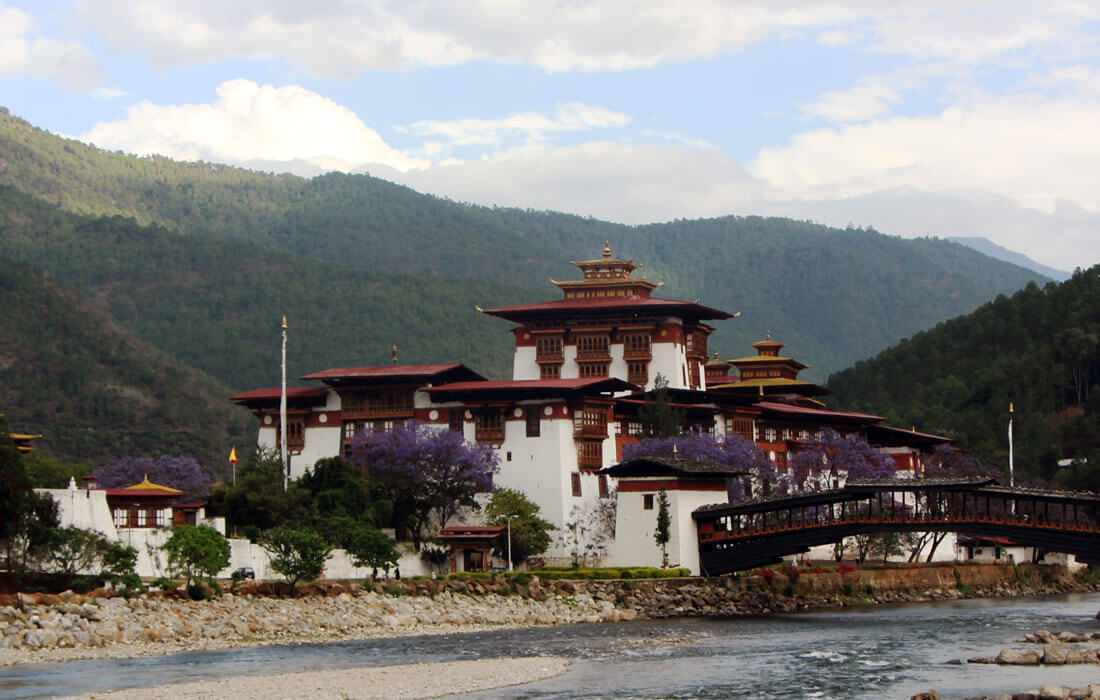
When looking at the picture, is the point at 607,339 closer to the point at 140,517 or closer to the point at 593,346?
the point at 593,346

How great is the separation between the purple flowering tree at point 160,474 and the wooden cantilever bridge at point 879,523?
41642 millimetres

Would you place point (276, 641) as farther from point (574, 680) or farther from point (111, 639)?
point (574, 680)

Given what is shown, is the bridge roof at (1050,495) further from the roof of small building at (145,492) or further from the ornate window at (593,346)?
the ornate window at (593,346)

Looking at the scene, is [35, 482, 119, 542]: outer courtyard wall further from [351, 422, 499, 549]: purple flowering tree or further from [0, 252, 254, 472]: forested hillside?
[0, 252, 254, 472]: forested hillside

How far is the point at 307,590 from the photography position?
70.4m

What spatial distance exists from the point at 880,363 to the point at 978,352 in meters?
13.4

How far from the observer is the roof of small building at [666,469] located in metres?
83.1

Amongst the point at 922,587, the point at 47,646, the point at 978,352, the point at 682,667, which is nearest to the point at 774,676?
the point at 682,667

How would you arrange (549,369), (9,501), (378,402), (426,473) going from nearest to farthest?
(9,501) → (426,473) → (378,402) → (549,369)

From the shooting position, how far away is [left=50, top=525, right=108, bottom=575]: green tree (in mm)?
67250

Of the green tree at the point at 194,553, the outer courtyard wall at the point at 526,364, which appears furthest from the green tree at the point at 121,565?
the outer courtyard wall at the point at 526,364

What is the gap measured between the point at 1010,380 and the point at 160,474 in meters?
73.5

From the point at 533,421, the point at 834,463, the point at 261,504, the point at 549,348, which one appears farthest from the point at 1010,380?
the point at 261,504

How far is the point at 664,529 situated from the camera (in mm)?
83062
